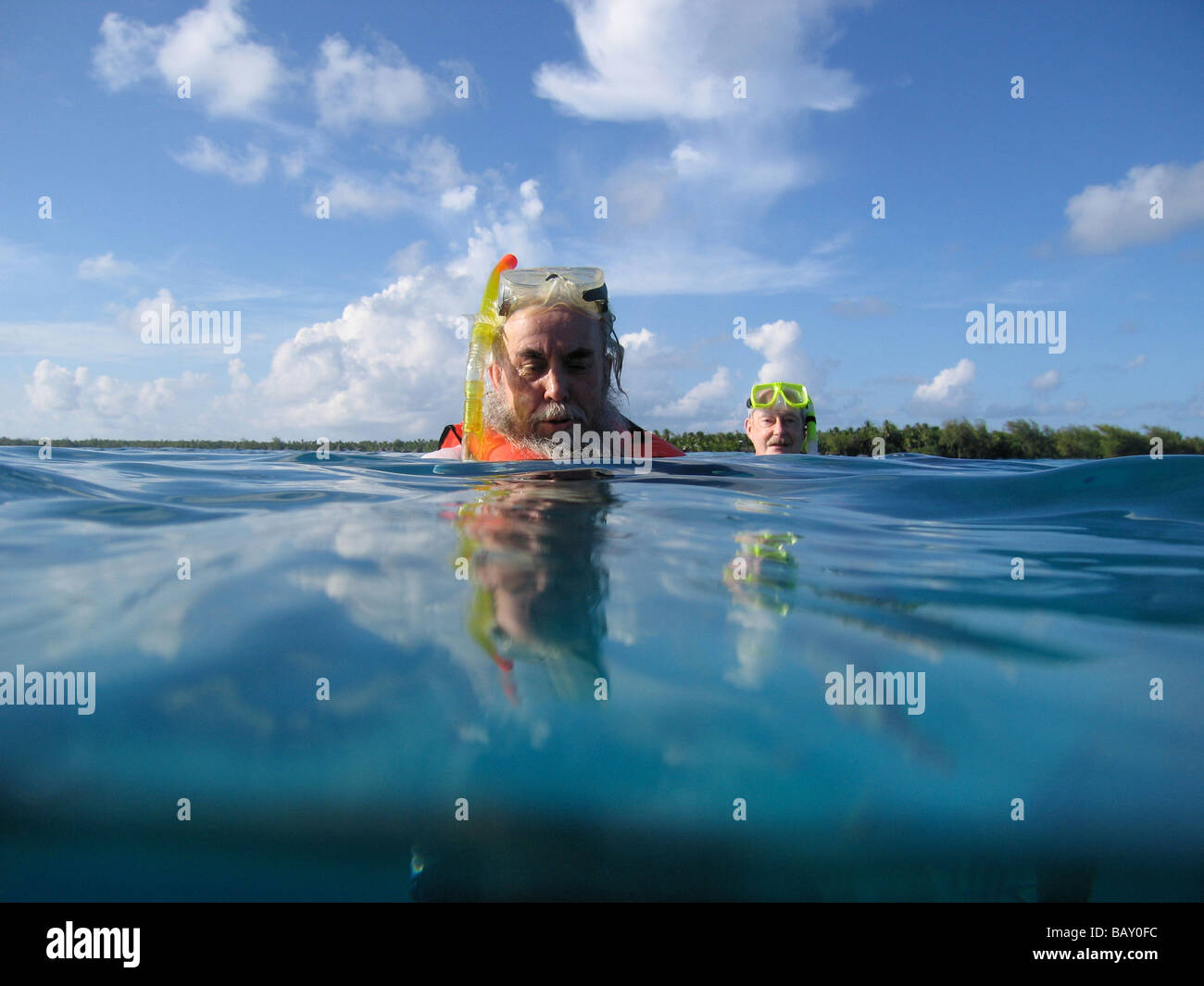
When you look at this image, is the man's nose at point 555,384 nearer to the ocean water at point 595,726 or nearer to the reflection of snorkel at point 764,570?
the reflection of snorkel at point 764,570

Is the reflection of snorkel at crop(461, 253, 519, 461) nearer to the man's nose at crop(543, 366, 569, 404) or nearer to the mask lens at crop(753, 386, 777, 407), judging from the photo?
the man's nose at crop(543, 366, 569, 404)

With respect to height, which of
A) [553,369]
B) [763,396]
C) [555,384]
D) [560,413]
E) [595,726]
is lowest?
[595,726]

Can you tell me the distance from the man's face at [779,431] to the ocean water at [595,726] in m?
8.07

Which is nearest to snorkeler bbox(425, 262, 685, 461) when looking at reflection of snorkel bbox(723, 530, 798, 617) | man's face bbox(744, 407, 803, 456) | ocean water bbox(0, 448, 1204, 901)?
reflection of snorkel bbox(723, 530, 798, 617)

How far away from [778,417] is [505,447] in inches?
234

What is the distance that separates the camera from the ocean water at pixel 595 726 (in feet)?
4.42

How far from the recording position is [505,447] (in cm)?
729

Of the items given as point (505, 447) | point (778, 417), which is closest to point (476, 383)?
point (505, 447)

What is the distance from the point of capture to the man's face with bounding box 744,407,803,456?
11.4 m

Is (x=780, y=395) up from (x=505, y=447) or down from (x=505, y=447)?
up

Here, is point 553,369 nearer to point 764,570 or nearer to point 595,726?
point 764,570

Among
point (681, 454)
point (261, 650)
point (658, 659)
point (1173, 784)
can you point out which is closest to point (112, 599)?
point (261, 650)

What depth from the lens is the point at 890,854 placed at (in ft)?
4.50
